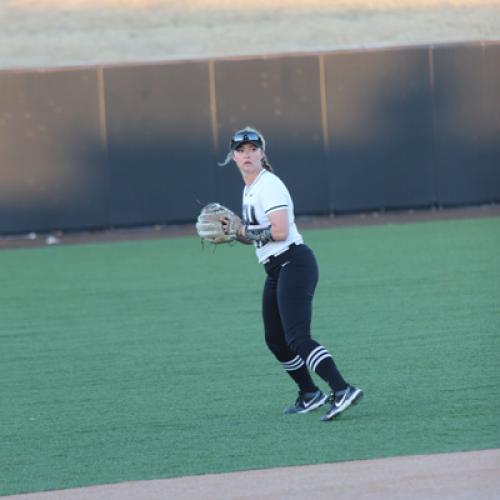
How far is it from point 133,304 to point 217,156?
24.9 feet

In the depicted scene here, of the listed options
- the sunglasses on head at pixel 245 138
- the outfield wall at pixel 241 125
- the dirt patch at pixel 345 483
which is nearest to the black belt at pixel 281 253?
the sunglasses on head at pixel 245 138

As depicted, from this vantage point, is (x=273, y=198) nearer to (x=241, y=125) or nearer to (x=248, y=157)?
(x=248, y=157)

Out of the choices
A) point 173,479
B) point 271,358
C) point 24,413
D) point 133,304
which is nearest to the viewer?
point 173,479

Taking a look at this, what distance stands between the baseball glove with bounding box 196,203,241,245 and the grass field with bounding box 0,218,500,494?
3.86 ft

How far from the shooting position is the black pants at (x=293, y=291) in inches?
293

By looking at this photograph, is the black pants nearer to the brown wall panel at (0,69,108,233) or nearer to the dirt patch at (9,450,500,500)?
the dirt patch at (9,450,500,500)

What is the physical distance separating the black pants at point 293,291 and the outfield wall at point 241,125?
12860 mm

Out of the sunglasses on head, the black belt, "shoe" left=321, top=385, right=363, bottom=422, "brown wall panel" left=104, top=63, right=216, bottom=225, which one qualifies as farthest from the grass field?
"brown wall panel" left=104, top=63, right=216, bottom=225

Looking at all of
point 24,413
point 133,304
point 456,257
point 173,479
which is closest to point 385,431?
point 173,479

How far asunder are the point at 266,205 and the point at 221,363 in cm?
272

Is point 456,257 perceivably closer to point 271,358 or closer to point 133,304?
point 133,304

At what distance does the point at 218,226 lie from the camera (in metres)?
7.60

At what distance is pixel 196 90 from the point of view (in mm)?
20781

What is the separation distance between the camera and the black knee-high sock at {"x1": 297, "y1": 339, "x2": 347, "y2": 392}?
24.3ft
